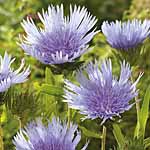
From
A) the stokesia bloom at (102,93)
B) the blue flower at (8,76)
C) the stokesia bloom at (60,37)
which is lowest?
the stokesia bloom at (102,93)

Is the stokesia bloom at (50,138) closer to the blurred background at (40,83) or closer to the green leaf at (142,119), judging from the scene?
the blurred background at (40,83)

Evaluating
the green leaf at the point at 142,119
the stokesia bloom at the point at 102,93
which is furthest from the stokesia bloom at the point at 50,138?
the green leaf at the point at 142,119

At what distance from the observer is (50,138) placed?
757 mm

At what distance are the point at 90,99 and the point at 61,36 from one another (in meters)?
0.12

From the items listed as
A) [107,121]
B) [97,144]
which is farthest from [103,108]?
[97,144]

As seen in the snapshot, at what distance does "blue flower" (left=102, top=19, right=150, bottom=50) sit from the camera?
35.0 inches

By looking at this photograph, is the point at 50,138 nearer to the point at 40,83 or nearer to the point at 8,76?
the point at 8,76

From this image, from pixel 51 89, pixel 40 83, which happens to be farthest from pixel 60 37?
pixel 40 83

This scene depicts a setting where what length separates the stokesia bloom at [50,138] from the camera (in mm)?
751

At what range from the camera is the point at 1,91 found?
2.62 ft

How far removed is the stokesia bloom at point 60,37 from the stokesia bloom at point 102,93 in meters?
0.04

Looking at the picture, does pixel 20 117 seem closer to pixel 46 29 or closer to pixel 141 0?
pixel 46 29

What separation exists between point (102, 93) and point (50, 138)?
9 centimetres

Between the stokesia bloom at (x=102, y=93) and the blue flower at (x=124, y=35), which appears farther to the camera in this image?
the blue flower at (x=124, y=35)
